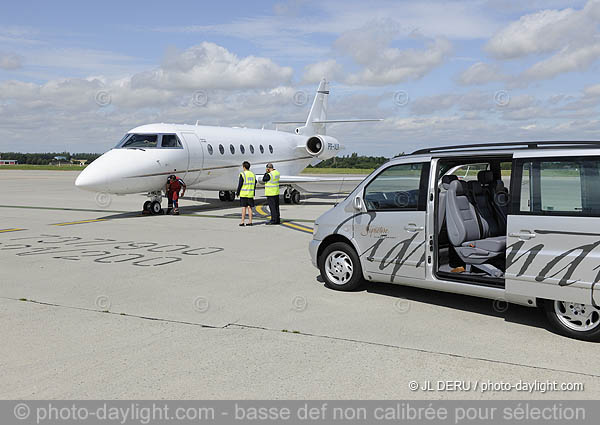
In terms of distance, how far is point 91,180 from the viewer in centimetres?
1580

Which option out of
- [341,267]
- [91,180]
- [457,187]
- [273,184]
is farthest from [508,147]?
[91,180]

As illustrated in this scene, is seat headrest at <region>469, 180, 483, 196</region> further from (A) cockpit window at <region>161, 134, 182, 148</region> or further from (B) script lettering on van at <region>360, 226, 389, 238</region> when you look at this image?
(A) cockpit window at <region>161, 134, 182, 148</region>

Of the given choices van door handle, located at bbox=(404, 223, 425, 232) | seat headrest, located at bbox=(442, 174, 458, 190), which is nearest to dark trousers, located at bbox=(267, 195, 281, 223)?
seat headrest, located at bbox=(442, 174, 458, 190)

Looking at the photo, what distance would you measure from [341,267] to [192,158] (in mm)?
12188

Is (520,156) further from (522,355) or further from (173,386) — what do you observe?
(173,386)

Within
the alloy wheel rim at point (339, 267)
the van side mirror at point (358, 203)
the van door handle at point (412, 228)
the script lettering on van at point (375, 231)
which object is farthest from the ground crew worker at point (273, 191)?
the van door handle at point (412, 228)

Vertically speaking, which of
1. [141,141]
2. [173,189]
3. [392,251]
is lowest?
[392,251]

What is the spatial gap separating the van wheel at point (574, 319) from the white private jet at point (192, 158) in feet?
43.6

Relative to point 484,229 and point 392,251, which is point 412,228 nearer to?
point 392,251

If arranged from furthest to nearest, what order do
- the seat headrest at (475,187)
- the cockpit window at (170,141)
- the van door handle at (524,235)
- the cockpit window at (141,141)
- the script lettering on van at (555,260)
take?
the cockpit window at (170,141) → the cockpit window at (141,141) → the seat headrest at (475,187) → the van door handle at (524,235) → the script lettering on van at (555,260)

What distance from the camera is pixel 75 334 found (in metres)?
5.67

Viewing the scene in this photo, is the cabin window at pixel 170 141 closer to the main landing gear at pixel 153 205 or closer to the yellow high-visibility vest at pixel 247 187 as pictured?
the main landing gear at pixel 153 205

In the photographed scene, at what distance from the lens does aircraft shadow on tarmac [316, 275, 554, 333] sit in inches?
250

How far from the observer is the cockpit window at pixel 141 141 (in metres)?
17.5
